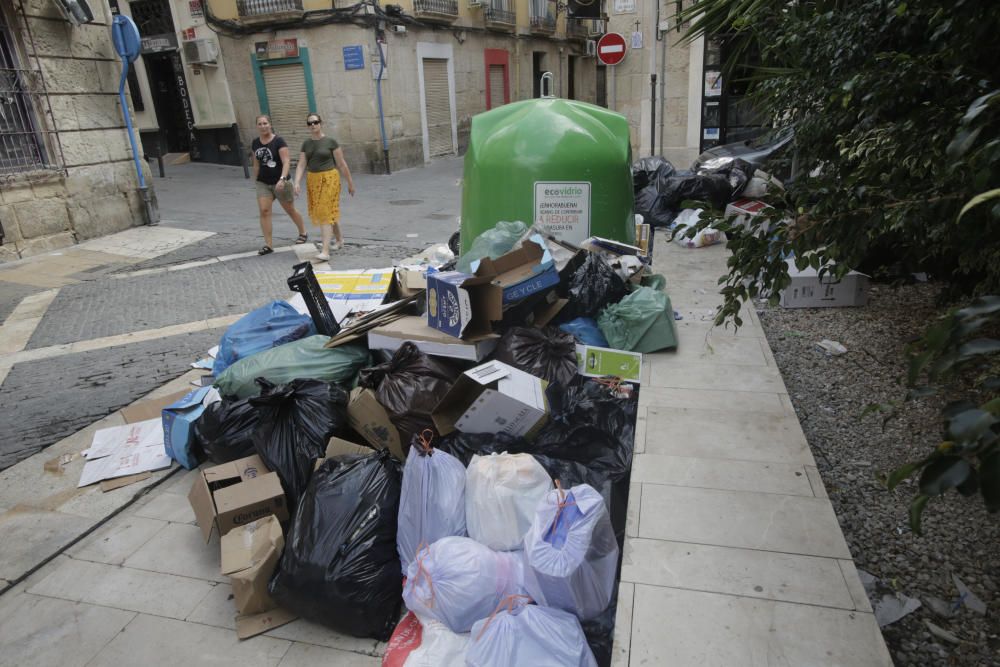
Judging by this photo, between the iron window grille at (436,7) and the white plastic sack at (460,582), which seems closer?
the white plastic sack at (460,582)

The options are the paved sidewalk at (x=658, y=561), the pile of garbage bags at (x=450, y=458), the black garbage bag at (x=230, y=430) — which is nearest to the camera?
the paved sidewalk at (x=658, y=561)

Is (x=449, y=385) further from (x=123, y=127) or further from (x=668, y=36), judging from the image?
(x=668, y=36)

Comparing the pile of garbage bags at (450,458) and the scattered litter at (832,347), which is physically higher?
the pile of garbage bags at (450,458)

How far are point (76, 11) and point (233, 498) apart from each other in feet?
26.3

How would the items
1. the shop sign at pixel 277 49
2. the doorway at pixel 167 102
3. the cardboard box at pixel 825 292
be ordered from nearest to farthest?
the cardboard box at pixel 825 292 < the shop sign at pixel 277 49 < the doorway at pixel 167 102

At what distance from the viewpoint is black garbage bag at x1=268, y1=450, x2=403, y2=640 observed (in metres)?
2.29

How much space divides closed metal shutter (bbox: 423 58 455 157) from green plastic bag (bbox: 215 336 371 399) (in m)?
14.0

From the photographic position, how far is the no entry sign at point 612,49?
11.0m

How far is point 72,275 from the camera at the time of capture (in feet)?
23.5

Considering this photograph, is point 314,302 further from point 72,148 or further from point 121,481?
point 72,148

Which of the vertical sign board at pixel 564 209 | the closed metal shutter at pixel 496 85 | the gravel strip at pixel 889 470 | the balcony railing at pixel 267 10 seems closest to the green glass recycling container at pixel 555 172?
the vertical sign board at pixel 564 209

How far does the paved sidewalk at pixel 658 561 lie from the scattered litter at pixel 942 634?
388 millimetres

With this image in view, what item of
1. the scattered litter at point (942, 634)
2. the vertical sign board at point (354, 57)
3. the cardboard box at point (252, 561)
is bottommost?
the scattered litter at point (942, 634)

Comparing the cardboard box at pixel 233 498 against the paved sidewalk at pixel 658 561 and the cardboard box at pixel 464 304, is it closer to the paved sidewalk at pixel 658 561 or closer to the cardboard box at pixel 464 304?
the paved sidewalk at pixel 658 561
